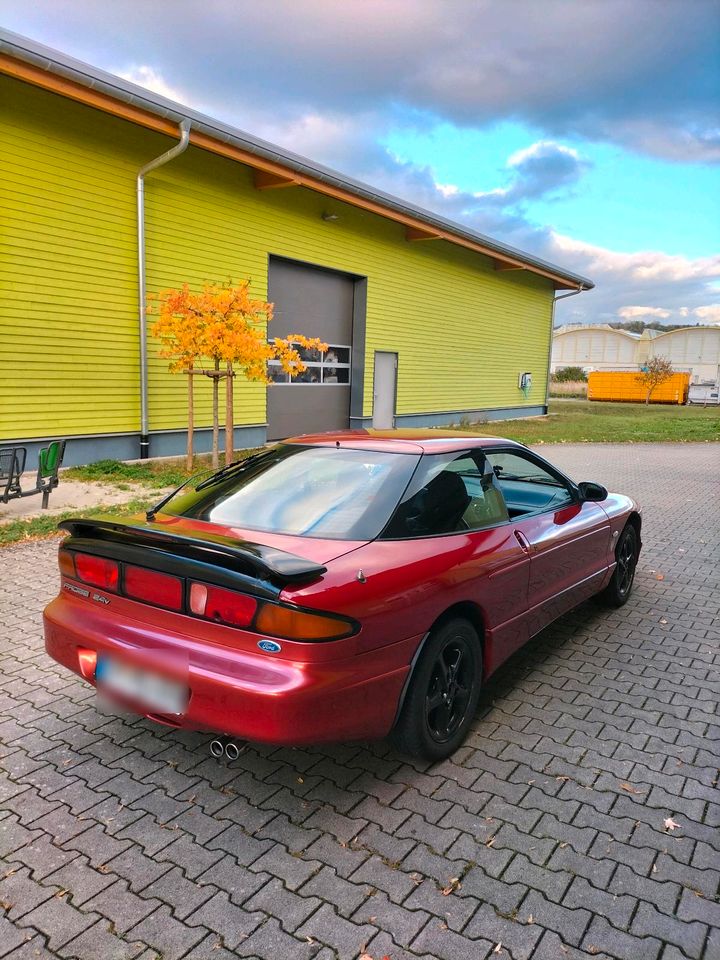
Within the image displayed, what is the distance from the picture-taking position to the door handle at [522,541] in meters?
3.70

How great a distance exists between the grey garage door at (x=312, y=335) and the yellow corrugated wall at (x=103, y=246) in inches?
18.7

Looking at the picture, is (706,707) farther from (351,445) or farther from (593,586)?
(351,445)

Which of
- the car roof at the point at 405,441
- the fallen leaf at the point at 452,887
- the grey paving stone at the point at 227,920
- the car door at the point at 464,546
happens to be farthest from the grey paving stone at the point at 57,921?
the car roof at the point at 405,441

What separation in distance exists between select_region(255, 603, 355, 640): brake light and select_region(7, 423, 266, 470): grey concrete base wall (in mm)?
8965

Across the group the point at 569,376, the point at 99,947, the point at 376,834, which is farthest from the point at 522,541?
the point at 569,376

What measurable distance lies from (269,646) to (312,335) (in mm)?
13997

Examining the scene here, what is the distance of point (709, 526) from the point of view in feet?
28.4

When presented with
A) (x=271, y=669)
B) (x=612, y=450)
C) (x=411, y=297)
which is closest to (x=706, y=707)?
(x=271, y=669)

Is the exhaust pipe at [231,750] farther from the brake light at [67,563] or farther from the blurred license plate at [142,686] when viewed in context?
the brake light at [67,563]

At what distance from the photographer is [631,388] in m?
48.9

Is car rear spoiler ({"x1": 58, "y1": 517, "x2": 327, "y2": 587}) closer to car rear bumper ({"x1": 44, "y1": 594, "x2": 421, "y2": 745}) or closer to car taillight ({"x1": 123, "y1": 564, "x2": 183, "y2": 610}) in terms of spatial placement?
car taillight ({"x1": 123, "y1": 564, "x2": 183, "y2": 610})

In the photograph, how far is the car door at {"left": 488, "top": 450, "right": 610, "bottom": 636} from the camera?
3869mm

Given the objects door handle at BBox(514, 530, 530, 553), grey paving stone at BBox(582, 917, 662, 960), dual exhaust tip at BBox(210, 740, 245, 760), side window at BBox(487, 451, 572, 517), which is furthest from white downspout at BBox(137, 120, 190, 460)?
grey paving stone at BBox(582, 917, 662, 960)

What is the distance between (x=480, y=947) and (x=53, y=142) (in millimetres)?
11297
